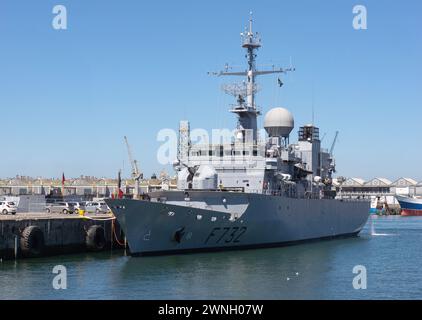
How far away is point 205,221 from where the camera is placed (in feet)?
120

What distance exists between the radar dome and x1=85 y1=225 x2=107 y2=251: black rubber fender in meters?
15.6

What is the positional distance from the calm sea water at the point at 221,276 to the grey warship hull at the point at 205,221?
2.58ft

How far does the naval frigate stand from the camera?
35.6 metres

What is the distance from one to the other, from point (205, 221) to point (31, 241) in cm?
988

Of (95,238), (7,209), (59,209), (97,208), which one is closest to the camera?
(95,238)

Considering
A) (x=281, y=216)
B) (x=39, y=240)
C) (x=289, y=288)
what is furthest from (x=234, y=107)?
(x=289, y=288)

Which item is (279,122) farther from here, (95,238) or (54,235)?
(54,235)

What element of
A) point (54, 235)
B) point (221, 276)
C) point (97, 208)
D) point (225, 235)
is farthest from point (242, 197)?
point (97, 208)

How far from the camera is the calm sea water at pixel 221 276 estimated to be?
26578 mm

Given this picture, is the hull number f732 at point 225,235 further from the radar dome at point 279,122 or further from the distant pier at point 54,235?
the radar dome at point 279,122

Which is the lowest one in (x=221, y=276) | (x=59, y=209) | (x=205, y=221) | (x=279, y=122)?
(x=221, y=276)

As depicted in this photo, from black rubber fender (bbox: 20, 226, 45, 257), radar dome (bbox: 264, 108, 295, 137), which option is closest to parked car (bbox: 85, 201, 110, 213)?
radar dome (bbox: 264, 108, 295, 137)
